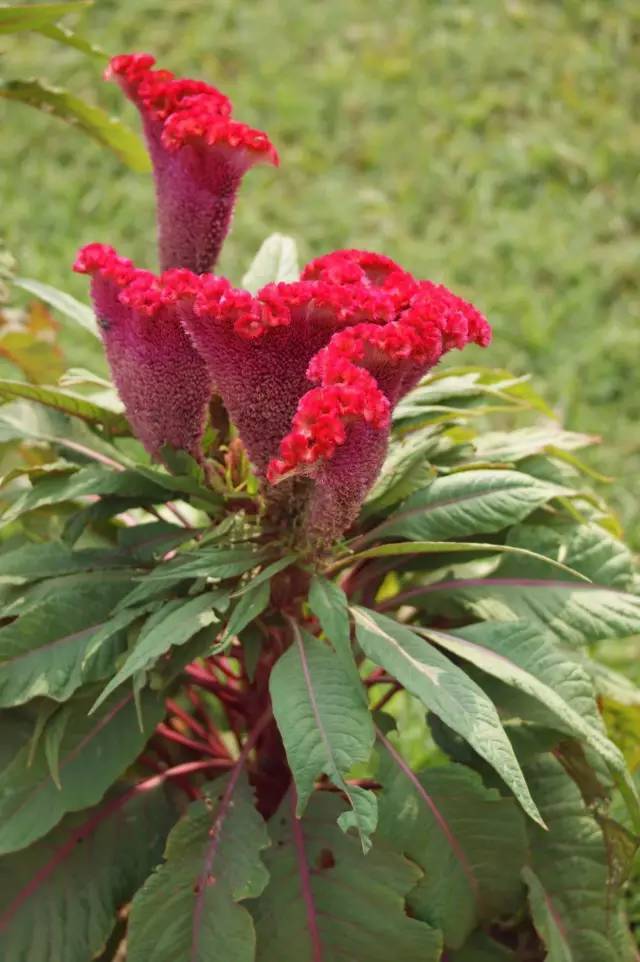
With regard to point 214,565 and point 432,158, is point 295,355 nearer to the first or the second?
point 214,565

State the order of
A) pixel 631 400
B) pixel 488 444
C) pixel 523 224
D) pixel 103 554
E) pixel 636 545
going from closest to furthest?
pixel 103 554 < pixel 488 444 < pixel 636 545 < pixel 631 400 < pixel 523 224

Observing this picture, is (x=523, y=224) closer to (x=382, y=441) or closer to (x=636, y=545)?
(x=636, y=545)

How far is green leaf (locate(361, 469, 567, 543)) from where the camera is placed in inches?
68.1

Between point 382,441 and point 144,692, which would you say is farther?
point 144,692

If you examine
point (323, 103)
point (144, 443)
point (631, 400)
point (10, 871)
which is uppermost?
point (323, 103)

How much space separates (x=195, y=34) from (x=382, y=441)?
12.4 feet

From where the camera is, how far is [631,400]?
3.71 meters

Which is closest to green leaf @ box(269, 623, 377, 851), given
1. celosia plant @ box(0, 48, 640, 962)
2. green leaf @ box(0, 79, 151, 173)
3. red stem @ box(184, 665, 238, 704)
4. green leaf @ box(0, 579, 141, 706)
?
celosia plant @ box(0, 48, 640, 962)

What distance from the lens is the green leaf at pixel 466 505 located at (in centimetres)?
A: 173

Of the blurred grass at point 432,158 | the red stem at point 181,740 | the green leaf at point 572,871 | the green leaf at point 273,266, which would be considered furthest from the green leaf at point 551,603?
the blurred grass at point 432,158

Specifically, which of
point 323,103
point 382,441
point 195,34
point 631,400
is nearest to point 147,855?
point 382,441

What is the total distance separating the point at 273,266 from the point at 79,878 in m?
1.00

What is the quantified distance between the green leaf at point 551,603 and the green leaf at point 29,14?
3.44 ft

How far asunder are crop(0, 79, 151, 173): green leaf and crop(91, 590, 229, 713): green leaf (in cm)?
92
